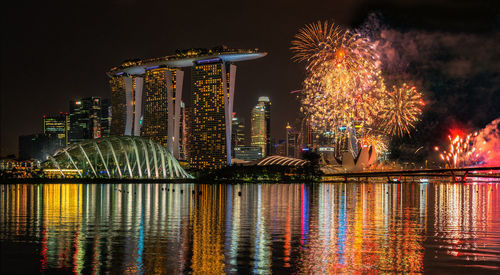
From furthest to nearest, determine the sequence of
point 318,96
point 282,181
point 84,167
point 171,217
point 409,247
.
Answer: point 282,181 < point 84,167 < point 318,96 < point 171,217 < point 409,247

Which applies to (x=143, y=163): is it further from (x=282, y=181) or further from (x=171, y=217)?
(x=171, y=217)

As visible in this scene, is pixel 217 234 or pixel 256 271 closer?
pixel 256 271

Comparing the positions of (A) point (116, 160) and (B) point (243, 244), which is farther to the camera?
(A) point (116, 160)

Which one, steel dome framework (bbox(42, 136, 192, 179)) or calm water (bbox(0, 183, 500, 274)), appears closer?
calm water (bbox(0, 183, 500, 274))

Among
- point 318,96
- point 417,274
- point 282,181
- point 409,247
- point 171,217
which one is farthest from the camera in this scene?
point 282,181

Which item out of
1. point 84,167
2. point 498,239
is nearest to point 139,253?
point 498,239

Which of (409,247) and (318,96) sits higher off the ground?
(318,96)

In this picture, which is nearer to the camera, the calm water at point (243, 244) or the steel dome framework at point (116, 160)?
the calm water at point (243, 244)

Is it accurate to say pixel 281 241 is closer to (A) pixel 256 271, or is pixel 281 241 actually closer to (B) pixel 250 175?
(A) pixel 256 271
